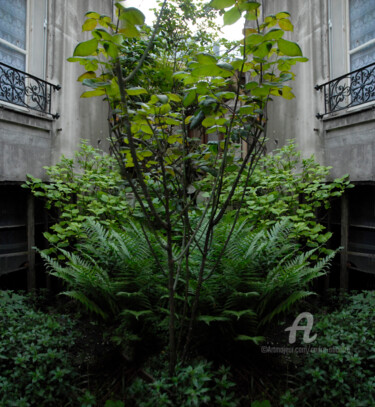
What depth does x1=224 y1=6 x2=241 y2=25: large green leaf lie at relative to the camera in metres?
1.53

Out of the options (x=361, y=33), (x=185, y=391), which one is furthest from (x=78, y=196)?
(x=361, y=33)

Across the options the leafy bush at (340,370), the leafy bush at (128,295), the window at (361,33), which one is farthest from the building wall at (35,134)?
the window at (361,33)

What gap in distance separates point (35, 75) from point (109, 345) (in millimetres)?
3781

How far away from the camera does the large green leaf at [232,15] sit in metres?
1.53

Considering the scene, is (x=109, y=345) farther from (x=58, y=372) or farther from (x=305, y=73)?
(x=305, y=73)

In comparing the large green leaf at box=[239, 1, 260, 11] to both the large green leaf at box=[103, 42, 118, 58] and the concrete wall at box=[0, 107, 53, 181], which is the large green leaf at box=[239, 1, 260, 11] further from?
the concrete wall at box=[0, 107, 53, 181]

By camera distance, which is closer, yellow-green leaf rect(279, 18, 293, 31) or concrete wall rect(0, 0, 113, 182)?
yellow-green leaf rect(279, 18, 293, 31)

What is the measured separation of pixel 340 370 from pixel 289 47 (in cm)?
207

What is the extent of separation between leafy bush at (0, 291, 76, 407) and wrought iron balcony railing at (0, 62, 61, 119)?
276 centimetres

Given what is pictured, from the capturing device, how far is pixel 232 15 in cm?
154

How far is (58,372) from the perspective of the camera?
80.8 inches

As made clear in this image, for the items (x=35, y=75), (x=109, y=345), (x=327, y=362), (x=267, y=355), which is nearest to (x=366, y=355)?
(x=327, y=362)

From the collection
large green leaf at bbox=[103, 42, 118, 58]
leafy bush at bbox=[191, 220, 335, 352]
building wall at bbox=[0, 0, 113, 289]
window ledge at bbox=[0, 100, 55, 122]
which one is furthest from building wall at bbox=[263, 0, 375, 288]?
window ledge at bbox=[0, 100, 55, 122]

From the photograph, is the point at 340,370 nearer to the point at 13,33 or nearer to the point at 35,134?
the point at 35,134
